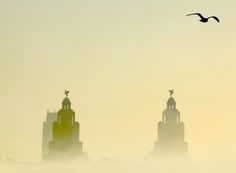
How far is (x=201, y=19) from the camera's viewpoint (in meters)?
74.9
